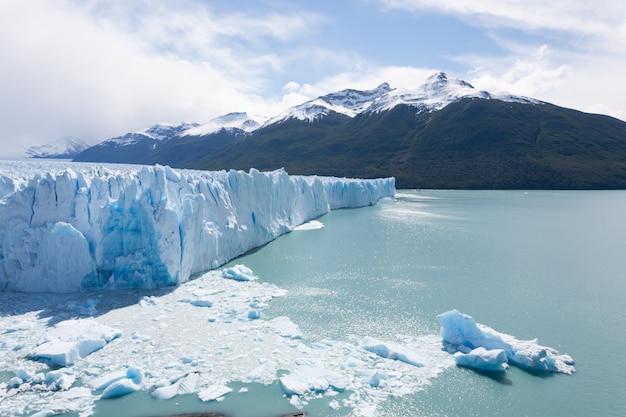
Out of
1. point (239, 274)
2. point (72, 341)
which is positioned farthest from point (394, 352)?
point (239, 274)

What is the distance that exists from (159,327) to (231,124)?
489 feet

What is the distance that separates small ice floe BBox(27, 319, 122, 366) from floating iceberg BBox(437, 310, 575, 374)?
634 cm

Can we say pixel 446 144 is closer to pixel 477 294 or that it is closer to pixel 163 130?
pixel 477 294

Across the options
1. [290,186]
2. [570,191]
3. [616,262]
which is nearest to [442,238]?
[616,262]

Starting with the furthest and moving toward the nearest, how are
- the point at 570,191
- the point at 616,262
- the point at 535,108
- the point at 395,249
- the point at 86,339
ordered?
the point at 535,108, the point at 570,191, the point at 395,249, the point at 616,262, the point at 86,339

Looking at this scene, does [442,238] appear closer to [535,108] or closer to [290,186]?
[290,186]

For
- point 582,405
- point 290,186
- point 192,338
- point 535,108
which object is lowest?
point 582,405

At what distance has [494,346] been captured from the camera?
714cm

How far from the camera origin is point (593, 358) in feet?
23.7

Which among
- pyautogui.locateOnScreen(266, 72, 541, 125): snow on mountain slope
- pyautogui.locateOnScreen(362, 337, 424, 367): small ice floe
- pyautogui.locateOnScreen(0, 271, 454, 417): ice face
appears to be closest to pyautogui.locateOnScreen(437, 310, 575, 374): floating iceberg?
pyautogui.locateOnScreen(0, 271, 454, 417): ice face

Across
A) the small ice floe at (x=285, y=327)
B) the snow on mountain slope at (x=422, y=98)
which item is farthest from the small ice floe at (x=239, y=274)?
the snow on mountain slope at (x=422, y=98)

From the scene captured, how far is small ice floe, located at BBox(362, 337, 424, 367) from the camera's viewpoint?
6.81m

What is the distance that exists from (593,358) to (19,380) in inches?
381

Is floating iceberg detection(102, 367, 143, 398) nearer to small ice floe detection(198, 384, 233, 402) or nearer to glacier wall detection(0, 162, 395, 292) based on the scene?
small ice floe detection(198, 384, 233, 402)
